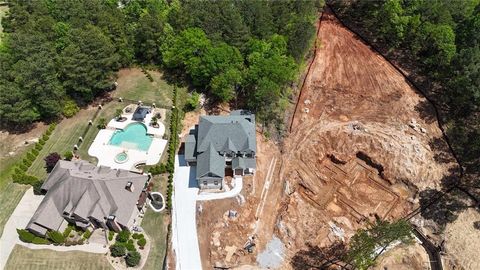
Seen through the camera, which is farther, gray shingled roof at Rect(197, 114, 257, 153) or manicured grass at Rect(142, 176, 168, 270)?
gray shingled roof at Rect(197, 114, 257, 153)

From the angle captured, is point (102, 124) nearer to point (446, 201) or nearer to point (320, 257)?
point (320, 257)

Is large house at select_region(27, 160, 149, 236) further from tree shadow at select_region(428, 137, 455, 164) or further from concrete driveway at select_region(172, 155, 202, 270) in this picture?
tree shadow at select_region(428, 137, 455, 164)

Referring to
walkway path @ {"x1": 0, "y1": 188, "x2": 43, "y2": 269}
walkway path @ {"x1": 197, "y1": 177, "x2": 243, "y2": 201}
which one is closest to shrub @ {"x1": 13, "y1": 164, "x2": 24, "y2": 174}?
walkway path @ {"x1": 0, "y1": 188, "x2": 43, "y2": 269}

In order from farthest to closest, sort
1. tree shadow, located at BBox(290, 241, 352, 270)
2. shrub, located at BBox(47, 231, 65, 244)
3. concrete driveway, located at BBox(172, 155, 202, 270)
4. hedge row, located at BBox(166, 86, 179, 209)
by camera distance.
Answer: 1. hedge row, located at BBox(166, 86, 179, 209)
2. tree shadow, located at BBox(290, 241, 352, 270)
3. concrete driveway, located at BBox(172, 155, 202, 270)
4. shrub, located at BBox(47, 231, 65, 244)

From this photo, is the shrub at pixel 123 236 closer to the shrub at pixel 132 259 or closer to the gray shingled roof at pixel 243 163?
the shrub at pixel 132 259

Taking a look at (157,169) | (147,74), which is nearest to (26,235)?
(157,169)

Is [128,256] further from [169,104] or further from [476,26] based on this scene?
[476,26]
